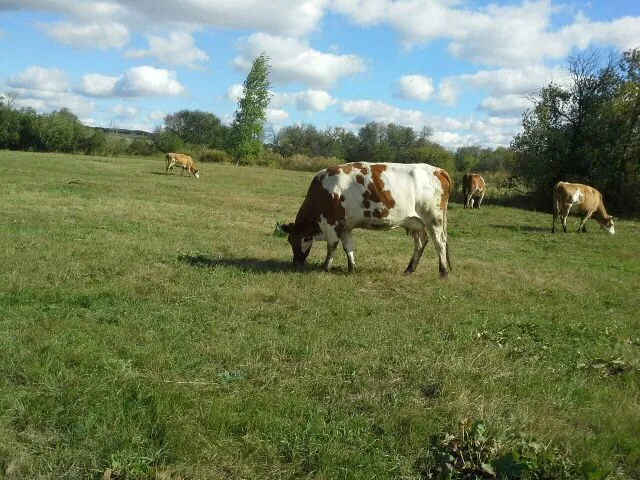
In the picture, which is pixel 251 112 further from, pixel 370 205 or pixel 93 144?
pixel 370 205

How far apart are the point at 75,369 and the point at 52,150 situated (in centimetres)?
7092

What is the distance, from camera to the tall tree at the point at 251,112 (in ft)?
220

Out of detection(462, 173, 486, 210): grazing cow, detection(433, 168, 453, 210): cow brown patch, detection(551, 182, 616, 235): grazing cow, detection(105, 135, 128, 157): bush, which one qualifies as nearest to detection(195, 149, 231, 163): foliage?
detection(105, 135, 128, 157): bush

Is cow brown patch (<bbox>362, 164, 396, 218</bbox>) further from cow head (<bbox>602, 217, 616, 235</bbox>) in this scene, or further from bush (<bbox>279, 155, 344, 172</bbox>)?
bush (<bbox>279, 155, 344, 172</bbox>)

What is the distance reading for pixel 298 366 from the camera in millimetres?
6293

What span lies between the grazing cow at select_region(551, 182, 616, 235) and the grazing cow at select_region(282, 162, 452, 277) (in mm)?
12256

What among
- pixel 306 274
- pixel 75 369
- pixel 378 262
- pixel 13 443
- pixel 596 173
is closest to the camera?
pixel 13 443

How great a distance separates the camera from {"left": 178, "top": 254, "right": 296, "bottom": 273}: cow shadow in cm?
1149

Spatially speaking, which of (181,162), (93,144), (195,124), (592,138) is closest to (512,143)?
(592,138)

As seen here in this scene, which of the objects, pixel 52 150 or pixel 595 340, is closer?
pixel 595 340

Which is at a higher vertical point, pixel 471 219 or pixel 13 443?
pixel 471 219

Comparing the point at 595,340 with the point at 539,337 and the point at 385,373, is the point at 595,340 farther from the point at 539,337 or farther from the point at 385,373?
the point at 385,373

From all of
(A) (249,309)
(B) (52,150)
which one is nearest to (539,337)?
(A) (249,309)

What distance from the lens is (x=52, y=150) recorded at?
6919cm
